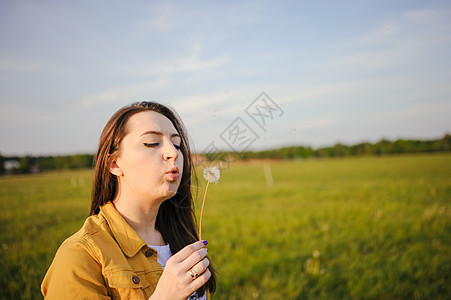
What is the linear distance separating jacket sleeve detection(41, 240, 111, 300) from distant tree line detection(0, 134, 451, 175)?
186 feet

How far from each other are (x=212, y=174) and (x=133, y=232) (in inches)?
21.8

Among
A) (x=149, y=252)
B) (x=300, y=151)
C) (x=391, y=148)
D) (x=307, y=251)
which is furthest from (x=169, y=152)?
(x=391, y=148)

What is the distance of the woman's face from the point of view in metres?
1.63

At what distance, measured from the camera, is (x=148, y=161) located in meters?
1.63

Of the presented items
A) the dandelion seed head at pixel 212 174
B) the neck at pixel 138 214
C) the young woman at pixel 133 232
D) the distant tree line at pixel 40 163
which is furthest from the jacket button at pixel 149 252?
the distant tree line at pixel 40 163

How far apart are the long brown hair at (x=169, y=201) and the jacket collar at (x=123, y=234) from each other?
0.58 ft

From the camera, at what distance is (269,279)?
16.8ft

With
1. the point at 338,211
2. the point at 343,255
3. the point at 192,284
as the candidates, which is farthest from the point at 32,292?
the point at 338,211

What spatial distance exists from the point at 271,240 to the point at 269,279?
2494 mm

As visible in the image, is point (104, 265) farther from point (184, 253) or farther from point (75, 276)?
point (184, 253)

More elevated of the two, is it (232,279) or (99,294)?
(99,294)

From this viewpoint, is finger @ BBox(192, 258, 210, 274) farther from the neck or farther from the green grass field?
the green grass field

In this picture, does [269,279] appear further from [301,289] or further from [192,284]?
[192,284]

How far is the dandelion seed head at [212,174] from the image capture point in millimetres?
1616
